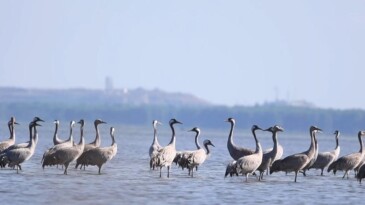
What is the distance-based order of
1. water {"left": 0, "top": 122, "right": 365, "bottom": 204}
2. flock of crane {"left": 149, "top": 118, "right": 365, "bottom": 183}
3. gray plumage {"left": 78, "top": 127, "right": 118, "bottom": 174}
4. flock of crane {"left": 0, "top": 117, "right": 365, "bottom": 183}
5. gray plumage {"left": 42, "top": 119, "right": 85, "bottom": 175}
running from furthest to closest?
gray plumage {"left": 78, "top": 127, "right": 118, "bottom": 174}
gray plumage {"left": 42, "top": 119, "right": 85, "bottom": 175}
flock of crane {"left": 0, "top": 117, "right": 365, "bottom": 183}
flock of crane {"left": 149, "top": 118, "right": 365, "bottom": 183}
water {"left": 0, "top": 122, "right": 365, "bottom": 204}

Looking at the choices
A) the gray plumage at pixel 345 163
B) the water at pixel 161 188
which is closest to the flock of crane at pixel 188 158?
the gray plumage at pixel 345 163

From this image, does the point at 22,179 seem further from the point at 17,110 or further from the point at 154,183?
the point at 17,110

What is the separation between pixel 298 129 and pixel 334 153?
128m

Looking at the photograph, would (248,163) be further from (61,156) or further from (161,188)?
(61,156)

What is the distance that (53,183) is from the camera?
26.8 m

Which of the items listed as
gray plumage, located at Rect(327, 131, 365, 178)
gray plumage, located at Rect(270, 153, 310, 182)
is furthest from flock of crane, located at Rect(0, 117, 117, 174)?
gray plumage, located at Rect(327, 131, 365, 178)

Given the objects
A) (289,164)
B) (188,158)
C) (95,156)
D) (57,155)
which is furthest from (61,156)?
(289,164)

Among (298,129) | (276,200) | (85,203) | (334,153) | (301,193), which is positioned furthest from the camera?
(298,129)

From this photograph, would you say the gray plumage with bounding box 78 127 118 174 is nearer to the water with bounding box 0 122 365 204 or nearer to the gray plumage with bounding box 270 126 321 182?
the water with bounding box 0 122 365 204

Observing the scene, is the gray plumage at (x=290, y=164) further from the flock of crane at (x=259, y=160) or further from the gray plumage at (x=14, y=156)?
the gray plumage at (x=14, y=156)

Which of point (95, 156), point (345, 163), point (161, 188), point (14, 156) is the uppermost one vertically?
point (345, 163)

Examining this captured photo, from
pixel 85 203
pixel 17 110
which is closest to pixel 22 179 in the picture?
pixel 85 203

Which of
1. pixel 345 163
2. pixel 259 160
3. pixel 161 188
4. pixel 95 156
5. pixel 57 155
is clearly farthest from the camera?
pixel 345 163

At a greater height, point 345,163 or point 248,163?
point 345,163
